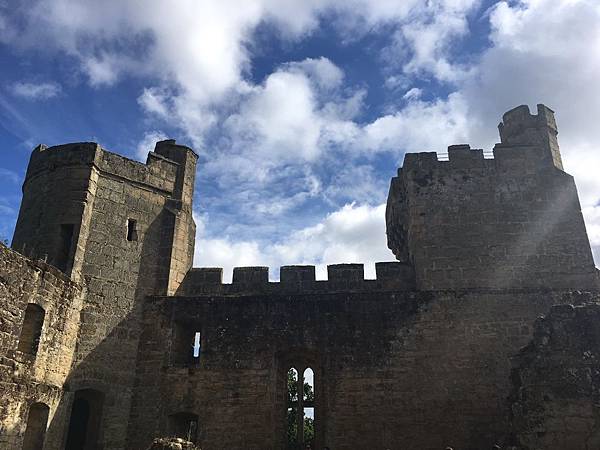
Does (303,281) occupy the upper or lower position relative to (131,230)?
lower

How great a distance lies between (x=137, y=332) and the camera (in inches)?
489

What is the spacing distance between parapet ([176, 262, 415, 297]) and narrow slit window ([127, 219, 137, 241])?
170cm

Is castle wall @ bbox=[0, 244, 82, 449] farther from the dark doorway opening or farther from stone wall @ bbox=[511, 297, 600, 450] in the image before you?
stone wall @ bbox=[511, 297, 600, 450]

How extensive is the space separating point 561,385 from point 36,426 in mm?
9782

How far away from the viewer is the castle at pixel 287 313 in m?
11.3

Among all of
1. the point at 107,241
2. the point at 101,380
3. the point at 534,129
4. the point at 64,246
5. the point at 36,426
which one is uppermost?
the point at 534,129

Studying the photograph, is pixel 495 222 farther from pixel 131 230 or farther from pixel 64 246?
pixel 64 246

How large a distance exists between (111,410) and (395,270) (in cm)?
729

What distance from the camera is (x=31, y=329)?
1029 centimetres

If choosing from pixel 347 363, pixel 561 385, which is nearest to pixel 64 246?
pixel 347 363

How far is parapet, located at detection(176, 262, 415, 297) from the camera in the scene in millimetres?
13117

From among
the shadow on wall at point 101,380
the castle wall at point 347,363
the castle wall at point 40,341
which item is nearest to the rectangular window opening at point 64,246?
the castle wall at point 40,341

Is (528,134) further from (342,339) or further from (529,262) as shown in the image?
(342,339)

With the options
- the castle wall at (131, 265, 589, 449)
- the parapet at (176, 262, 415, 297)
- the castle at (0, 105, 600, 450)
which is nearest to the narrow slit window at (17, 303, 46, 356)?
the castle at (0, 105, 600, 450)
